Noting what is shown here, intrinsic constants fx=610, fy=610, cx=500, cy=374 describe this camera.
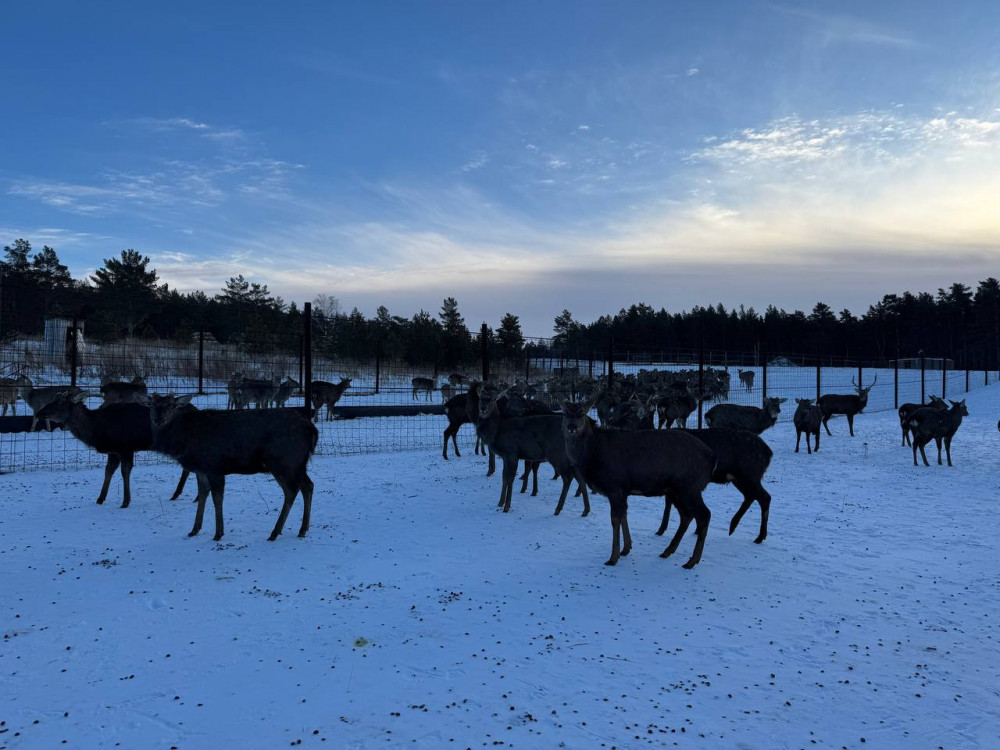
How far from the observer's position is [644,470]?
22.1 ft

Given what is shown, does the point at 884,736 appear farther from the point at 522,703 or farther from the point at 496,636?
the point at 496,636

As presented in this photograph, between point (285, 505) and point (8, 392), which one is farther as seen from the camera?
point (8, 392)

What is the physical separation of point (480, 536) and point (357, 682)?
12.0ft

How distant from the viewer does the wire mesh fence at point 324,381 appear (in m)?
15.1

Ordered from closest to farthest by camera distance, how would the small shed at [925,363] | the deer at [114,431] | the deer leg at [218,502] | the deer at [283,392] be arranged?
the deer leg at [218,502] → the deer at [114,431] → the deer at [283,392] → the small shed at [925,363]

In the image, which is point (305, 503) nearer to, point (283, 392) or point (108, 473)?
point (108, 473)

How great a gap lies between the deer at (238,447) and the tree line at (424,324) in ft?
23.3

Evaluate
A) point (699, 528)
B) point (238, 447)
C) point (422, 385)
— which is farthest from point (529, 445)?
point (422, 385)

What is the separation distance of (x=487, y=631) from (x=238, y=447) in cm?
431

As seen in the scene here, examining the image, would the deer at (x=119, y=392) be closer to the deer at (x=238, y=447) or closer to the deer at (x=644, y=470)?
the deer at (x=238, y=447)

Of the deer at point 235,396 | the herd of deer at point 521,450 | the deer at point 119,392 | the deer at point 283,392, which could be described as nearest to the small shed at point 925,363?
the deer at point 283,392

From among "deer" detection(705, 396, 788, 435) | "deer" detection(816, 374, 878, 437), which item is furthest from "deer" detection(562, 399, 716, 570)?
"deer" detection(816, 374, 878, 437)

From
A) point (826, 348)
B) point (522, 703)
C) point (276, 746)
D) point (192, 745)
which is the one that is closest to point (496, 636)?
point (522, 703)

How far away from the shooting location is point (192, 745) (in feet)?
10.8
